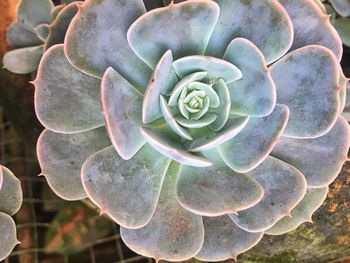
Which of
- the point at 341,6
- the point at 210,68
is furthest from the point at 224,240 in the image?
the point at 341,6

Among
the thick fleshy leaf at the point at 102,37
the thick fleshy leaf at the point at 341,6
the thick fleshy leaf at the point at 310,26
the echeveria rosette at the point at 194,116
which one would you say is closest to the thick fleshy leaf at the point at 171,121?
the echeveria rosette at the point at 194,116

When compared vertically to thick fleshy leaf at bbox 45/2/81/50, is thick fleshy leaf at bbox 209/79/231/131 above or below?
below

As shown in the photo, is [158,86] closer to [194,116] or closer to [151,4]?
[194,116]

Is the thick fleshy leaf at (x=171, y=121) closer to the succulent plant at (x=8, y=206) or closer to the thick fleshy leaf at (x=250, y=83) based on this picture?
the thick fleshy leaf at (x=250, y=83)

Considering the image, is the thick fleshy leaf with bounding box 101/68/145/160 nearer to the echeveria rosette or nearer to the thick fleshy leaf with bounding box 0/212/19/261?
the echeveria rosette

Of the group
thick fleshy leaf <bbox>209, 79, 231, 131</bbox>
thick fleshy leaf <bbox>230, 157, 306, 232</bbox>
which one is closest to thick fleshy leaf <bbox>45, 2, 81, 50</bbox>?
thick fleshy leaf <bbox>209, 79, 231, 131</bbox>

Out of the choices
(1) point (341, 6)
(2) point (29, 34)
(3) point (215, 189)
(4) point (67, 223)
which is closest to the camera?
(3) point (215, 189)
